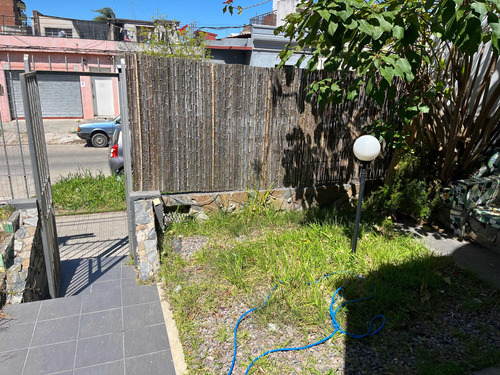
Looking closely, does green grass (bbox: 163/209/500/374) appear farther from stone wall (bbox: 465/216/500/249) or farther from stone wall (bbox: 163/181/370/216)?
stone wall (bbox: 465/216/500/249)

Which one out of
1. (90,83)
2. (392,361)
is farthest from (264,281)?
(90,83)

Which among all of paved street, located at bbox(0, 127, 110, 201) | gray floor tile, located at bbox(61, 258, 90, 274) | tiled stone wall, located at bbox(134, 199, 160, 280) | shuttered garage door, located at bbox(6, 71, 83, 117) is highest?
shuttered garage door, located at bbox(6, 71, 83, 117)

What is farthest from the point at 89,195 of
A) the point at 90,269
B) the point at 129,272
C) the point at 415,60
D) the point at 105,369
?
the point at 415,60

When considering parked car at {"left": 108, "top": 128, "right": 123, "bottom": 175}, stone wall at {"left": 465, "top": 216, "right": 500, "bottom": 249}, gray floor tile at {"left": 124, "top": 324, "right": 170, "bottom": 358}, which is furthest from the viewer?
parked car at {"left": 108, "top": 128, "right": 123, "bottom": 175}

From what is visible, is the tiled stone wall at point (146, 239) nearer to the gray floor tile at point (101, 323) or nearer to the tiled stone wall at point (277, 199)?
the tiled stone wall at point (277, 199)

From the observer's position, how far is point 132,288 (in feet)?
14.0

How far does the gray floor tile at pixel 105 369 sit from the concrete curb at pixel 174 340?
42cm

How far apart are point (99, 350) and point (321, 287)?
2.21 meters

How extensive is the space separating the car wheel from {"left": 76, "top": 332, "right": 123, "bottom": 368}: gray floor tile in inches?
465

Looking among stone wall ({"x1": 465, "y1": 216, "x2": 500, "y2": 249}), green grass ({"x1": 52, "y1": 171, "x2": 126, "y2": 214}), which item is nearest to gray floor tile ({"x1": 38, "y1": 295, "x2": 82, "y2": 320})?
green grass ({"x1": 52, "y1": 171, "x2": 126, "y2": 214})

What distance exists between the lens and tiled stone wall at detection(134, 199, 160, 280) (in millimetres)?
4453

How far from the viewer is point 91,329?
3482 millimetres

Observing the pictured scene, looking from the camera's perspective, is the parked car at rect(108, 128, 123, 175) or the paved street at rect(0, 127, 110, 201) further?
the paved street at rect(0, 127, 110, 201)

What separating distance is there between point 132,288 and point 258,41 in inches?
536
